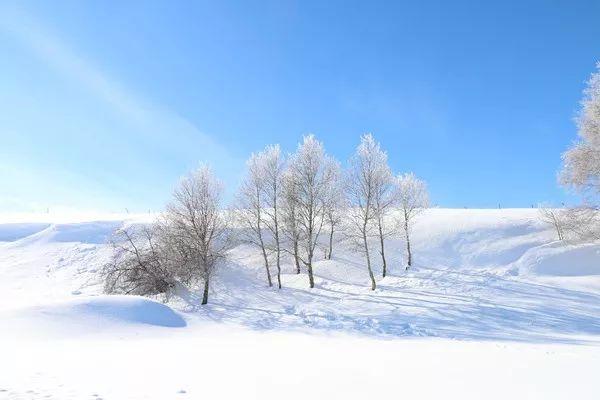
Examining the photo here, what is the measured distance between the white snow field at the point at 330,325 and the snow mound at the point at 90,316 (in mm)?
91

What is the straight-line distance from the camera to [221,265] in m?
34.2

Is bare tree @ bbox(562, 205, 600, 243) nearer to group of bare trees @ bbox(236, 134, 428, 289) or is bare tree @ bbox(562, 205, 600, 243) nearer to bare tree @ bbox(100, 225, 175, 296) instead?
group of bare trees @ bbox(236, 134, 428, 289)

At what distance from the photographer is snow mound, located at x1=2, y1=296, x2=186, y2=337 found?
15000mm

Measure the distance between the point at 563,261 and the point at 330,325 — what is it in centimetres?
2272

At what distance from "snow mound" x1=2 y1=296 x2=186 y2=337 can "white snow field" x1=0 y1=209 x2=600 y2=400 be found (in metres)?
0.09

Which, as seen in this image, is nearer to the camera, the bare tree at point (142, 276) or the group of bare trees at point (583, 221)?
the group of bare trees at point (583, 221)

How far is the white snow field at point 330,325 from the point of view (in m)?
7.79

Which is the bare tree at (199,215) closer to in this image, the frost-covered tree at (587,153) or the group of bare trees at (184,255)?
the group of bare trees at (184,255)

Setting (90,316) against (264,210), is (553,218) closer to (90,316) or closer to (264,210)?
(264,210)

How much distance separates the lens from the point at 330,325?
20.0m

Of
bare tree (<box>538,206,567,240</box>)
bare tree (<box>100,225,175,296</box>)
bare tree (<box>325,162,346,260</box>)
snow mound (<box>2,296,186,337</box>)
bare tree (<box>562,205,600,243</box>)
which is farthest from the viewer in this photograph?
bare tree (<box>538,206,567,240</box>)

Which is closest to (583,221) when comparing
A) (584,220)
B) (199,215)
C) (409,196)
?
(584,220)

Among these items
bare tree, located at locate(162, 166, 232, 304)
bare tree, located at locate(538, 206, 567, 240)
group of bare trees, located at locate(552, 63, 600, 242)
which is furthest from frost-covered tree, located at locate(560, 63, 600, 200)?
bare tree, located at locate(162, 166, 232, 304)

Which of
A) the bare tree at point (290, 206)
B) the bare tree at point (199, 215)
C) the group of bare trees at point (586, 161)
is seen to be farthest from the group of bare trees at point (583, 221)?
the bare tree at point (199, 215)
